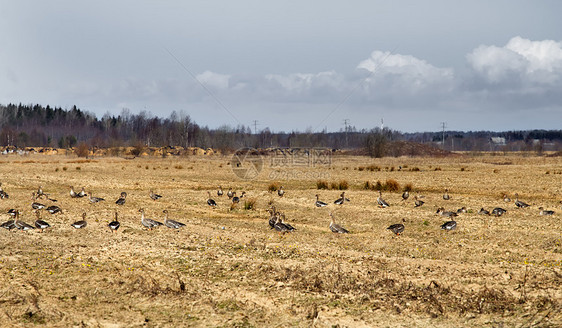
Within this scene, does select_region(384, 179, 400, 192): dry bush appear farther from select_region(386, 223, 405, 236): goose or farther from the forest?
the forest

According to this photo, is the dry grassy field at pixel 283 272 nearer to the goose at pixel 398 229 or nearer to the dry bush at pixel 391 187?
the goose at pixel 398 229

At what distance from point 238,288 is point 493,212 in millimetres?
14805

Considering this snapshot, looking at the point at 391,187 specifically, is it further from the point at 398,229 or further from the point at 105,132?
the point at 105,132

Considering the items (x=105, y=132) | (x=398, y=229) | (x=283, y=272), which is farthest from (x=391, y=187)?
(x=105, y=132)

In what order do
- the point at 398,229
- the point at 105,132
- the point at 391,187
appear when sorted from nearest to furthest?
the point at 398,229 < the point at 391,187 < the point at 105,132

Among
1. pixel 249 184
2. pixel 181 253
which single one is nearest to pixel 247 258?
pixel 181 253

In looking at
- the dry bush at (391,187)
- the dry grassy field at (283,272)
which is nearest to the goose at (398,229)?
the dry grassy field at (283,272)

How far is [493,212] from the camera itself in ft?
71.2

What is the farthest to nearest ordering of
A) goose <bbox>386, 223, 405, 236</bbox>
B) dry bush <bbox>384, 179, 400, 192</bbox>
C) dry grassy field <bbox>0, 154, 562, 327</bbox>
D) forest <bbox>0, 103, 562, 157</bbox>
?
1. forest <bbox>0, 103, 562, 157</bbox>
2. dry bush <bbox>384, 179, 400, 192</bbox>
3. goose <bbox>386, 223, 405, 236</bbox>
4. dry grassy field <bbox>0, 154, 562, 327</bbox>

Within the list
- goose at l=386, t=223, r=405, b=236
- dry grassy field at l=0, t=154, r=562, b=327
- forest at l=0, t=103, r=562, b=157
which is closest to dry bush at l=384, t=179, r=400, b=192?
dry grassy field at l=0, t=154, r=562, b=327

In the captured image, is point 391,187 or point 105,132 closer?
point 391,187

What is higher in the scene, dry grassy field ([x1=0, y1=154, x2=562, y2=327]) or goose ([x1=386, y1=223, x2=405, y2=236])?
goose ([x1=386, y1=223, x2=405, y2=236])

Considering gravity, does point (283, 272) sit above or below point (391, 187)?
below

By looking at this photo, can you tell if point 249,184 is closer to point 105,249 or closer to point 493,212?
point 493,212
